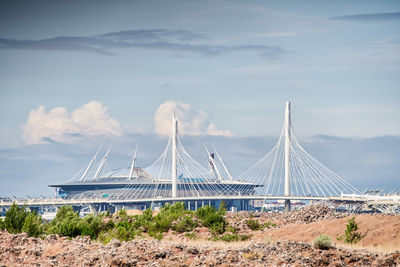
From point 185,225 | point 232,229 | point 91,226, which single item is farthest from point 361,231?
point 91,226

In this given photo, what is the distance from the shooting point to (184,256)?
82.6 feet

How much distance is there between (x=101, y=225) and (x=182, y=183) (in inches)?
5719

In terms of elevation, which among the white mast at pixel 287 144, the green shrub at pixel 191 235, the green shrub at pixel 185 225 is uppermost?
the white mast at pixel 287 144

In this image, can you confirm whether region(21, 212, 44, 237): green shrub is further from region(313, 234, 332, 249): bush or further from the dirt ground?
region(313, 234, 332, 249): bush

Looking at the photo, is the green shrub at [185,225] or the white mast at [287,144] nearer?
the green shrub at [185,225]

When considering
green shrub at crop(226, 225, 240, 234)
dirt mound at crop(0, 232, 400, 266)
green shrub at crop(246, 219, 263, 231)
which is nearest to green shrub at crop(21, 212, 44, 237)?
dirt mound at crop(0, 232, 400, 266)

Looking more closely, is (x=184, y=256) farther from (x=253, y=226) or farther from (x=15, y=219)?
(x=253, y=226)

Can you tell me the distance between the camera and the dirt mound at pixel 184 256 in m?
24.4

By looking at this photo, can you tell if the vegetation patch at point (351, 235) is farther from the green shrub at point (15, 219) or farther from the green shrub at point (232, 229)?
the green shrub at point (15, 219)

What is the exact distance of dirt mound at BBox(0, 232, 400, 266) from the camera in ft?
79.9

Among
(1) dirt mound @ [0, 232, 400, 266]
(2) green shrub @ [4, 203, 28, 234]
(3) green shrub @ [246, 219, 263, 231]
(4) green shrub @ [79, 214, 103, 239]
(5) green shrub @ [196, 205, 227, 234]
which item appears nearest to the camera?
(1) dirt mound @ [0, 232, 400, 266]

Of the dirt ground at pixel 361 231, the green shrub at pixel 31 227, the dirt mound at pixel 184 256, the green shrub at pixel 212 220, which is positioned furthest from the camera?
the green shrub at pixel 212 220

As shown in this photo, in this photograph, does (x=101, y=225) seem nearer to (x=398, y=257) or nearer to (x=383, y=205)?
(x=398, y=257)

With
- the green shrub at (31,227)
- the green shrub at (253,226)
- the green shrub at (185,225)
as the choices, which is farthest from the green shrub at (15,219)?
the green shrub at (253,226)
